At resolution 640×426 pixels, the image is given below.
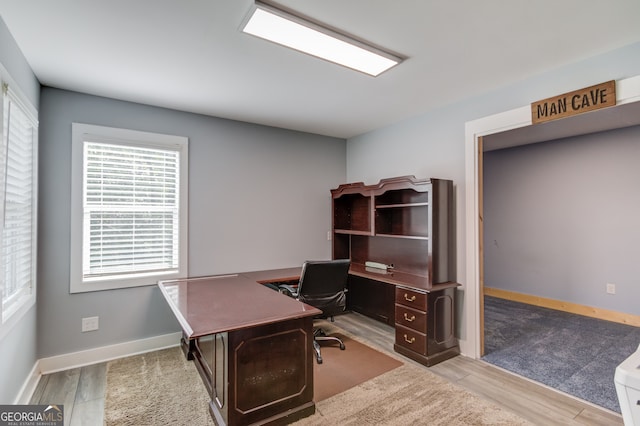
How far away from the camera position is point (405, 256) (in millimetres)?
3742

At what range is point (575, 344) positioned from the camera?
10.8ft

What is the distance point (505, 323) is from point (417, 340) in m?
1.76

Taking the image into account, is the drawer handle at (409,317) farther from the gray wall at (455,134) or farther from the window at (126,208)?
the window at (126,208)

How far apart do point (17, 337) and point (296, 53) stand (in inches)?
107

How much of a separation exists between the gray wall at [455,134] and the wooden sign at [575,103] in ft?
0.27

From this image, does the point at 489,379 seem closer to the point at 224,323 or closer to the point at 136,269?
the point at 224,323

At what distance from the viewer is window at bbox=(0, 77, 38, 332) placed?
6.30ft

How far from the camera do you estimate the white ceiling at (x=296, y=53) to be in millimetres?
1741

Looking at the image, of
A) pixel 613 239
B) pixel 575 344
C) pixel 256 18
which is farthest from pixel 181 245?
pixel 613 239

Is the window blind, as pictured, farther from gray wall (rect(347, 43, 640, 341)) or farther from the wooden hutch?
gray wall (rect(347, 43, 640, 341))

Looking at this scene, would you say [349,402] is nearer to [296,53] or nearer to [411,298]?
[411,298]

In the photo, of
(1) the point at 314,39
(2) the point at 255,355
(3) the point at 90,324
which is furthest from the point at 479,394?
(3) the point at 90,324

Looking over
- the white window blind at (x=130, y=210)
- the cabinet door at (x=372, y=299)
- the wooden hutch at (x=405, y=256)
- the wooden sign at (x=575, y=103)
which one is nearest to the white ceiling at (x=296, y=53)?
the wooden sign at (x=575, y=103)

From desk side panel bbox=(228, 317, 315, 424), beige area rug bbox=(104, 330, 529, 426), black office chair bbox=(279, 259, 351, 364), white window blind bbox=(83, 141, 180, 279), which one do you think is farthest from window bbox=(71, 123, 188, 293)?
desk side panel bbox=(228, 317, 315, 424)
